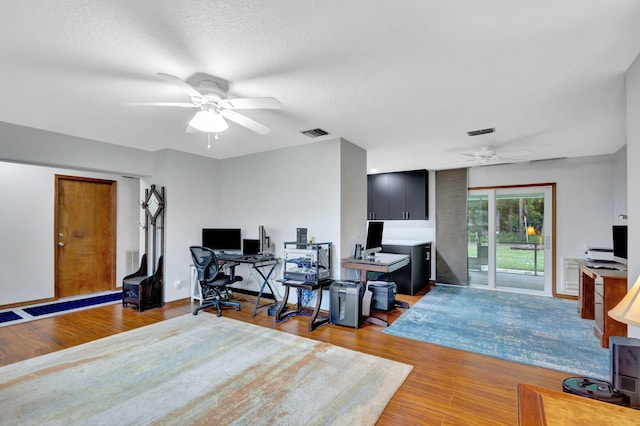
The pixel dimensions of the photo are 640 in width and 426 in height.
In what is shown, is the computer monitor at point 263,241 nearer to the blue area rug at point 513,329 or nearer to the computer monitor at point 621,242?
the blue area rug at point 513,329

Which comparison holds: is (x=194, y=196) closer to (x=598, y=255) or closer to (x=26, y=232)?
(x=26, y=232)

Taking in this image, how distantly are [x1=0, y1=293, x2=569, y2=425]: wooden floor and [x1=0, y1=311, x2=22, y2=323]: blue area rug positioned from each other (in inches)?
14.4

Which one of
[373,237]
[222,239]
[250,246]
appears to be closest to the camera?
[373,237]

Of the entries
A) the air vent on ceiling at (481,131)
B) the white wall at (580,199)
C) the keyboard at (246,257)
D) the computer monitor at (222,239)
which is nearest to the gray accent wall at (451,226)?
the white wall at (580,199)

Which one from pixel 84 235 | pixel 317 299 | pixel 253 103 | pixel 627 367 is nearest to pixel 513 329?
pixel 627 367

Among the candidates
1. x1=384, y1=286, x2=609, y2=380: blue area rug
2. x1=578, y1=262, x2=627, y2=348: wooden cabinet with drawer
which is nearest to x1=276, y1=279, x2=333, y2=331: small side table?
x1=384, y1=286, x2=609, y2=380: blue area rug

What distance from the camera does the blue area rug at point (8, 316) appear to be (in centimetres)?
394

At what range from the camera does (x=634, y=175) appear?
2.06 metres

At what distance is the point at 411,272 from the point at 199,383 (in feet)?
13.0

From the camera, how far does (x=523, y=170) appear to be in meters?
5.64

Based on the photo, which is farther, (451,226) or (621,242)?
(451,226)

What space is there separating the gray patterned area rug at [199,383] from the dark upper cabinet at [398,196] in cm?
398

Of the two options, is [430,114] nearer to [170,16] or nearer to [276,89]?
[276,89]

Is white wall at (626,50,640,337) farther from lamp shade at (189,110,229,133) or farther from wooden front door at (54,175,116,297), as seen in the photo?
wooden front door at (54,175,116,297)
